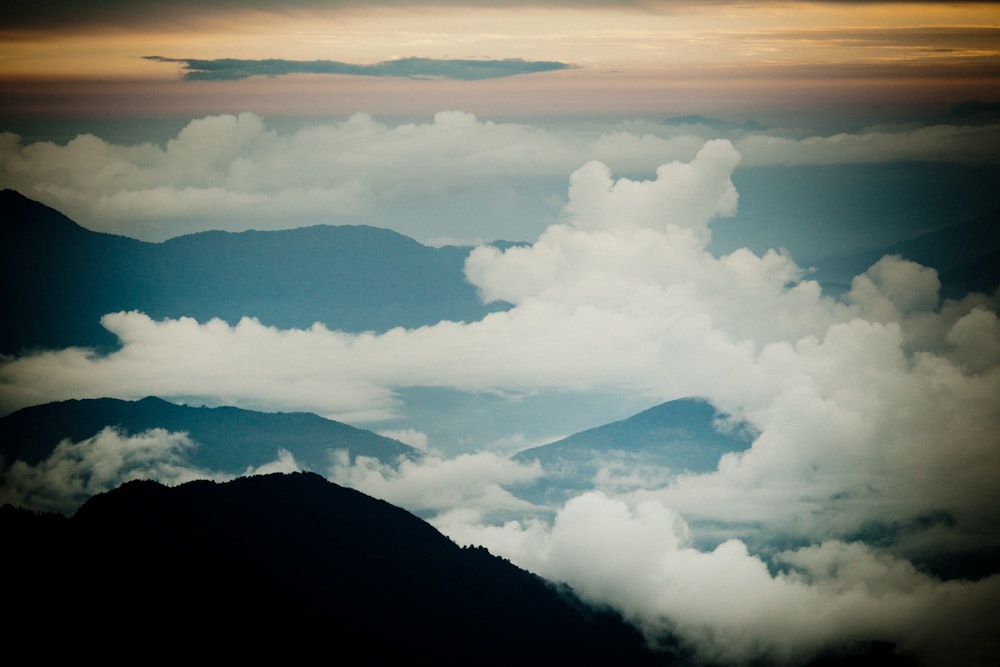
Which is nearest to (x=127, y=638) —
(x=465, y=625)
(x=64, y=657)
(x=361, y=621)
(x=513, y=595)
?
(x=64, y=657)

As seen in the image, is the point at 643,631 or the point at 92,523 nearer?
the point at 92,523

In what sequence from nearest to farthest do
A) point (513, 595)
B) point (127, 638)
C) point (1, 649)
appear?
1. point (1, 649)
2. point (127, 638)
3. point (513, 595)

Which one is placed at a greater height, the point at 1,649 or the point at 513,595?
the point at 513,595

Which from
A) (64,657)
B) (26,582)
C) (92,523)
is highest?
(92,523)

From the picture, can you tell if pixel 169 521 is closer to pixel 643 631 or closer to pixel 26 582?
pixel 26 582

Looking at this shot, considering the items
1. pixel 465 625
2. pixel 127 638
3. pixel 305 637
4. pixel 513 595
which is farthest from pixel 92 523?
pixel 513 595

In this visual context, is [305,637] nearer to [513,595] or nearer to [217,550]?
[217,550]

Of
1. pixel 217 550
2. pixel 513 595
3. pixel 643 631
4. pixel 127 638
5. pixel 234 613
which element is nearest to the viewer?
pixel 127 638
